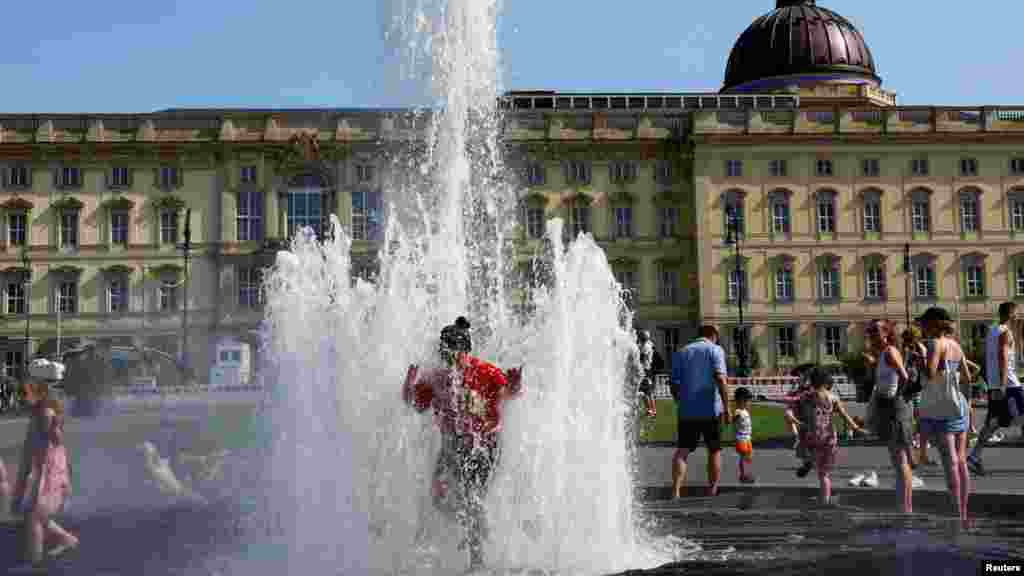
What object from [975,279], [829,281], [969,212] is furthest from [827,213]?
[975,279]

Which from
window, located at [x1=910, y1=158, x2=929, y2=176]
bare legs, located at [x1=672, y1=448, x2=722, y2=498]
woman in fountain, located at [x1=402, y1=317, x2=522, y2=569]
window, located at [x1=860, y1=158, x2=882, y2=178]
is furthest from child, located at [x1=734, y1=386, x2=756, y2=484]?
window, located at [x1=910, y1=158, x2=929, y2=176]

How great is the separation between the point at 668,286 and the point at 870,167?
1285cm

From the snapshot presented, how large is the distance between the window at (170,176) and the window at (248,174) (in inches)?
133

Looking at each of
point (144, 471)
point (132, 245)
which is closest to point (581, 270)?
point (144, 471)

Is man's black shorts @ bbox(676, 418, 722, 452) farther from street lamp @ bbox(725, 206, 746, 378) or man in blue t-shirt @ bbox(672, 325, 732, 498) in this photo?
street lamp @ bbox(725, 206, 746, 378)

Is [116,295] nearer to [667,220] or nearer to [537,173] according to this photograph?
[537,173]

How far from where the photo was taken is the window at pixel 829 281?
56344 millimetres

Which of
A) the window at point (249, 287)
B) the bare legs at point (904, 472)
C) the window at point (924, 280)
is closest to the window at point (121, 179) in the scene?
the window at point (249, 287)

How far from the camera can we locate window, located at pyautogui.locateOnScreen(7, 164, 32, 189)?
55.8 metres

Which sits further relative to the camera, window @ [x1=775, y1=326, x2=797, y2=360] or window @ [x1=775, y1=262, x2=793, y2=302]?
window @ [x1=775, y1=262, x2=793, y2=302]

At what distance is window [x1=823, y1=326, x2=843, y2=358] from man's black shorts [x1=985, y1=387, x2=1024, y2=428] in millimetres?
45731

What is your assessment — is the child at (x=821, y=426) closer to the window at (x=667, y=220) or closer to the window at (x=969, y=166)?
the window at (x=667, y=220)

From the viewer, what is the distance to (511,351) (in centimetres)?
894

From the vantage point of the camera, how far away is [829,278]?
56.6m
